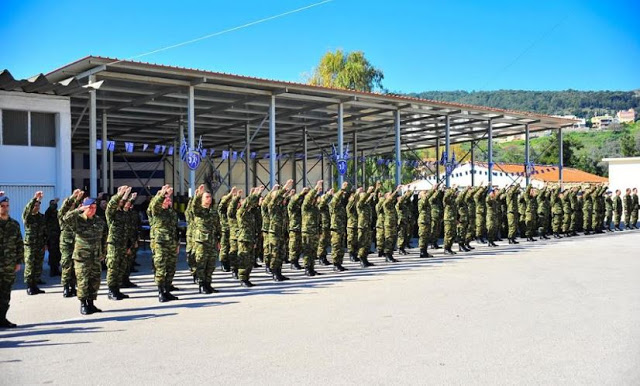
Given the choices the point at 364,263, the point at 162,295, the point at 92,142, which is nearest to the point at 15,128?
the point at 92,142

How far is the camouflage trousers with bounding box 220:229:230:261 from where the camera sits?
1145cm

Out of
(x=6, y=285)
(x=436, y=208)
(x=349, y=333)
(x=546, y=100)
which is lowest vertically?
(x=349, y=333)

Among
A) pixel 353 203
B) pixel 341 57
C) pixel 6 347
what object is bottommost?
pixel 6 347

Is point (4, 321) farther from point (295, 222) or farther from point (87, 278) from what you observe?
point (295, 222)

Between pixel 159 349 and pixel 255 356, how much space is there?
0.99 meters

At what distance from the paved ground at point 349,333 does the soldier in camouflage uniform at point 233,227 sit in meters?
0.59

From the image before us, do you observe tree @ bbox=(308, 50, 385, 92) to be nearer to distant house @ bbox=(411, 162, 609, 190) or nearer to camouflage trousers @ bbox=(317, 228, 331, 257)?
distant house @ bbox=(411, 162, 609, 190)

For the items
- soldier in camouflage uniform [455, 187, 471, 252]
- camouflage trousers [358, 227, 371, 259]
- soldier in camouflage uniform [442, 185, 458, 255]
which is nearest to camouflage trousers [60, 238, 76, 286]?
camouflage trousers [358, 227, 371, 259]

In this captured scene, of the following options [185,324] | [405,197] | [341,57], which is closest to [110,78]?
[405,197]

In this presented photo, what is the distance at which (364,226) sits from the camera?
1262 cm

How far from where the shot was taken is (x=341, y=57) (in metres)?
41.1

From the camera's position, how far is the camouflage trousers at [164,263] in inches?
341

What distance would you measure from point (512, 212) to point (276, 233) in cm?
904

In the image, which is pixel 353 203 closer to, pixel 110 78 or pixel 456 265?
pixel 456 265
